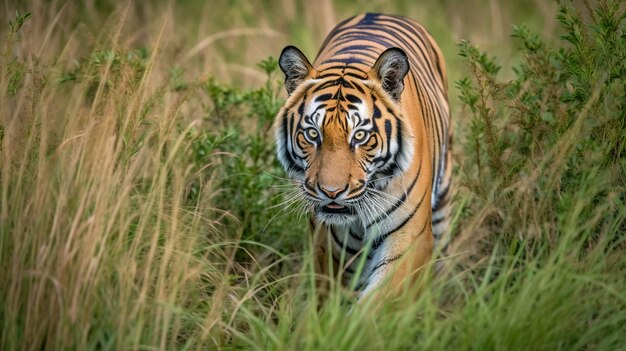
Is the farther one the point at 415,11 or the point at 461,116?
the point at 415,11

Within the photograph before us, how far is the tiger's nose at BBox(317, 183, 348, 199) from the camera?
3.84 m

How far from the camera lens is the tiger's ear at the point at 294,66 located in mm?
4219

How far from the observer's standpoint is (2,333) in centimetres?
321

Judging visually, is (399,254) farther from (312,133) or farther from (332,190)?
(312,133)

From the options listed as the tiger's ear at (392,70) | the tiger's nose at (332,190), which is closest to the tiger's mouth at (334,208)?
the tiger's nose at (332,190)

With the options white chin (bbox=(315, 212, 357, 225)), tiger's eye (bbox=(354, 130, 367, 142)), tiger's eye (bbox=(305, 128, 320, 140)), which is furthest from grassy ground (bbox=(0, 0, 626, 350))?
tiger's eye (bbox=(354, 130, 367, 142))

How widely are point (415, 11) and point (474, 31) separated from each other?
27.1 inches

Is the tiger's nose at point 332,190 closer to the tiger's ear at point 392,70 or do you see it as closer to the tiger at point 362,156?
the tiger at point 362,156

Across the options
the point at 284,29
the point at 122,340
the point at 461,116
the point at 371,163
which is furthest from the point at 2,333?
the point at 284,29

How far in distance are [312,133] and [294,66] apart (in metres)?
0.41

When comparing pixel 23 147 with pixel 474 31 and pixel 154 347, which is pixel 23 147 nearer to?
pixel 154 347

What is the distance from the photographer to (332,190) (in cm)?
384

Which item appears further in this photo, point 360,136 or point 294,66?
point 294,66

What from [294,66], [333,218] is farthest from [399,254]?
[294,66]
